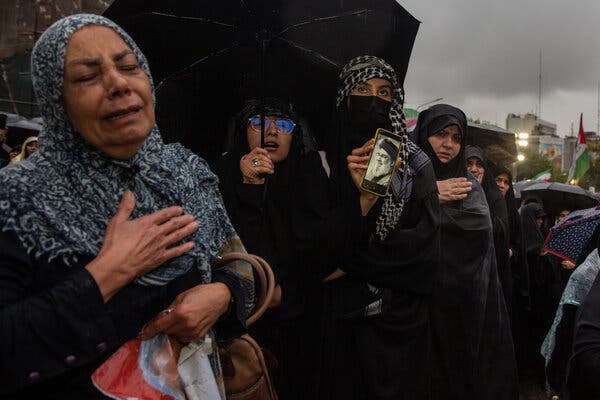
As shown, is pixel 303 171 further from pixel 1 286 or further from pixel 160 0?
pixel 1 286

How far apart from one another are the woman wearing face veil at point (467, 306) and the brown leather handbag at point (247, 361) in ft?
4.83

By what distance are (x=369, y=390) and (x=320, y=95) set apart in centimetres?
173

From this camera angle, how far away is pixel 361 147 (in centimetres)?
258

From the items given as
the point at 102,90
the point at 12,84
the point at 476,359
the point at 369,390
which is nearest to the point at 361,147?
the point at 369,390

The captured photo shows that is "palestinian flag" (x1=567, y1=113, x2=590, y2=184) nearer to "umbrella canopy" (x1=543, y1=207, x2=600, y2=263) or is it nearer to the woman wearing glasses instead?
"umbrella canopy" (x1=543, y1=207, x2=600, y2=263)

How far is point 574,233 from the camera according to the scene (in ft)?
9.06

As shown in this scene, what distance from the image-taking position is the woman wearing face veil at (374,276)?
8.46ft

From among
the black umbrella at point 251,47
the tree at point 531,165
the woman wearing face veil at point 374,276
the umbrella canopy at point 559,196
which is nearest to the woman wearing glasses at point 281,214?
the woman wearing face veil at point 374,276

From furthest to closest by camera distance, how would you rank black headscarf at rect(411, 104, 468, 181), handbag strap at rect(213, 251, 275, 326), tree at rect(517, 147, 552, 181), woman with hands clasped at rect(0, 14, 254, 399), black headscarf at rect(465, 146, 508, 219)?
tree at rect(517, 147, 552, 181) < black headscarf at rect(465, 146, 508, 219) < black headscarf at rect(411, 104, 468, 181) < handbag strap at rect(213, 251, 275, 326) < woman with hands clasped at rect(0, 14, 254, 399)

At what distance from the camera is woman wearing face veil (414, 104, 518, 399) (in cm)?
310

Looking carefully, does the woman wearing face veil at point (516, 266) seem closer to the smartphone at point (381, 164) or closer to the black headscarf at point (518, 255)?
the black headscarf at point (518, 255)

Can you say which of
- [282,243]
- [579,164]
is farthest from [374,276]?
[579,164]

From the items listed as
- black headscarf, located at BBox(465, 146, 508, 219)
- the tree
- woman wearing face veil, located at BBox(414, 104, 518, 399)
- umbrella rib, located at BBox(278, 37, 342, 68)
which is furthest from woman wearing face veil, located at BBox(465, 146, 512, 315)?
the tree

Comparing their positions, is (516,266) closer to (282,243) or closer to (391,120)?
(391,120)
